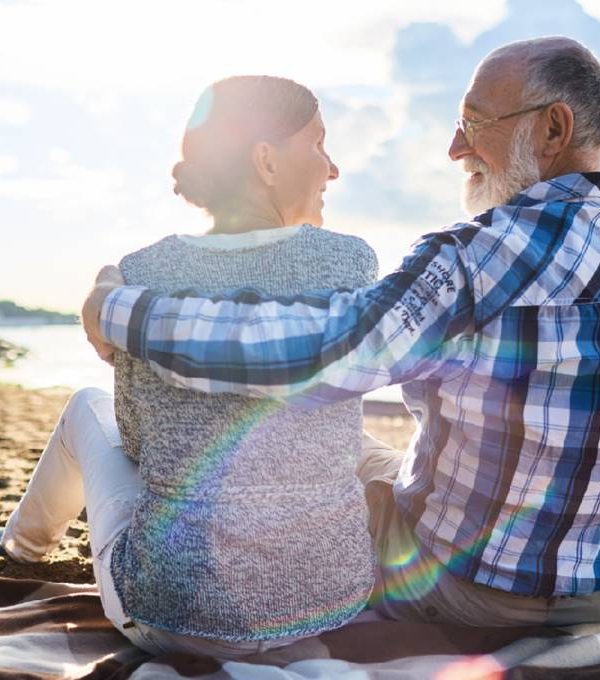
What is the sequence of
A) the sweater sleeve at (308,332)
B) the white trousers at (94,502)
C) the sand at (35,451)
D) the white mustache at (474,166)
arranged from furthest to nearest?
the sand at (35,451)
the white mustache at (474,166)
the white trousers at (94,502)
the sweater sleeve at (308,332)

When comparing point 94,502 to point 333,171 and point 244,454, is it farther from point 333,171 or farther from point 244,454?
point 333,171

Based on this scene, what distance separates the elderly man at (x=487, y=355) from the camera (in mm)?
1749

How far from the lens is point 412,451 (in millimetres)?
2201

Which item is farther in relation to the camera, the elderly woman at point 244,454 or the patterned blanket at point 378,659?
the patterned blanket at point 378,659

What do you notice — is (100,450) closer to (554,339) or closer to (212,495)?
(212,495)

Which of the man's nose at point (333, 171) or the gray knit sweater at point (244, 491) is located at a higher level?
the man's nose at point (333, 171)

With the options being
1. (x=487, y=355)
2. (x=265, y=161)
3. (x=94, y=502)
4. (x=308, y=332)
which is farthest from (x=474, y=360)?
(x=94, y=502)

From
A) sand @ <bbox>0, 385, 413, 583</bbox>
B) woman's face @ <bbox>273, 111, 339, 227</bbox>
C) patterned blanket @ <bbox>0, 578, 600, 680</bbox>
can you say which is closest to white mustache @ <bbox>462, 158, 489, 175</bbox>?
woman's face @ <bbox>273, 111, 339, 227</bbox>

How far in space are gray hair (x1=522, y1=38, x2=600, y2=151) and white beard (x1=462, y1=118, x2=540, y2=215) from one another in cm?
9

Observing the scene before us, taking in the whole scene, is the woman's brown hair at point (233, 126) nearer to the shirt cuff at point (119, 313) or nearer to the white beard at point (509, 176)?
the shirt cuff at point (119, 313)

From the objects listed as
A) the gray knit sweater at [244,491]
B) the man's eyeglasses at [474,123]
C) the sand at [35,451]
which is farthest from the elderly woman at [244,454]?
the sand at [35,451]

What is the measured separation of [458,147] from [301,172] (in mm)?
641

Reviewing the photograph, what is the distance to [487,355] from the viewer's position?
1.90m

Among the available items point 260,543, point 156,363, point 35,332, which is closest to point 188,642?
point 260,543
